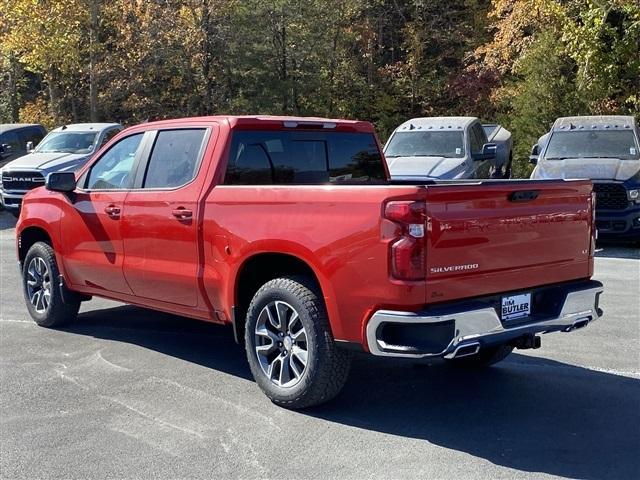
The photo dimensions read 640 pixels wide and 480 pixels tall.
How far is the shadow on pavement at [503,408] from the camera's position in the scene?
4.37 metres

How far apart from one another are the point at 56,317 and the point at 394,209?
4384 millimetres

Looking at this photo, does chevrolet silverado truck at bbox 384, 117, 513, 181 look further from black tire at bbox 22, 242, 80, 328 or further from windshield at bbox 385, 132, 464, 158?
black tire at bbox 22, 242, 80, 328

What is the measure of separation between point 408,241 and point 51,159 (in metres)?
13.7

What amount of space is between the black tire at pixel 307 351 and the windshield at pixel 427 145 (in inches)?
355

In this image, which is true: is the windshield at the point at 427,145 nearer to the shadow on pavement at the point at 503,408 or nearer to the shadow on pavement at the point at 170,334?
the shadow on pavement at the point at 170,334

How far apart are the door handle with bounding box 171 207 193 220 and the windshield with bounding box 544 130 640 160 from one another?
9.49m

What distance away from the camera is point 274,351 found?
5.21 metres

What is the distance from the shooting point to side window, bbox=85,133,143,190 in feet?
21.2

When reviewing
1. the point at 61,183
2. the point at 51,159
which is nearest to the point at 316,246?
the point at 61,183

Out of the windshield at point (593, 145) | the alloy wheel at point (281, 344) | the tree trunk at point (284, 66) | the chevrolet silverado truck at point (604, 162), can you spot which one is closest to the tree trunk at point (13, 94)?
the tree trunk at point (284, 66)

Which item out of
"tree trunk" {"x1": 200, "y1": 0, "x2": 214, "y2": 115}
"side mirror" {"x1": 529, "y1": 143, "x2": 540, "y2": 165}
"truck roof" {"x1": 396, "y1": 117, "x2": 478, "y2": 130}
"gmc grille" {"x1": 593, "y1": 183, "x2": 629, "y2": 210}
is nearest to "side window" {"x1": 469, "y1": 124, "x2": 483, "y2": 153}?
"truck roof" {"x1": 396, "y1": 117, "x2": 478, "y2": 130}

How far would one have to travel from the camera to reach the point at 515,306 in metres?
4.79

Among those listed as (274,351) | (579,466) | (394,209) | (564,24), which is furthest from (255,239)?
(564,24)

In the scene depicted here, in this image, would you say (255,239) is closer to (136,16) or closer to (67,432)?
(67,432)
